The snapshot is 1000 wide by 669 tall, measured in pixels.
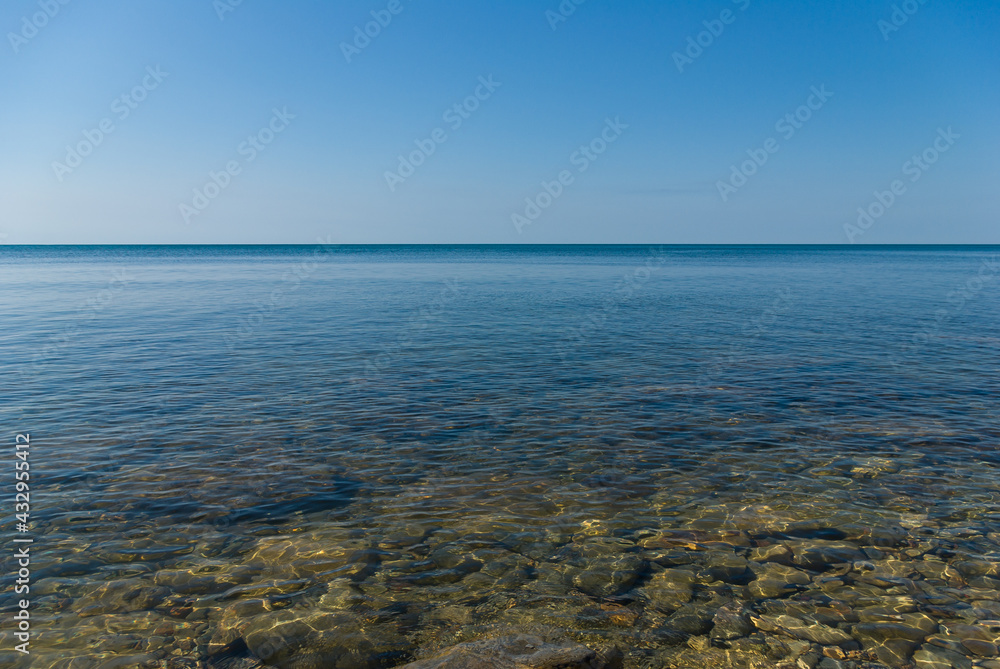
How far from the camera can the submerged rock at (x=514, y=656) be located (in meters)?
6.03

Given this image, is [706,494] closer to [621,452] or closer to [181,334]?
[621,452]

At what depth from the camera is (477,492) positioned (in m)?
11.0

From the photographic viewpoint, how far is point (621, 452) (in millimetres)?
12969

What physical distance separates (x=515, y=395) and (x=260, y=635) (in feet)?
37.4

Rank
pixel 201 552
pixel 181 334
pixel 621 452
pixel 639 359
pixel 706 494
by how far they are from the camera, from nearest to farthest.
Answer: pixel 201 552 < pixel 706 494 < pixel 621 452 < pixel 639 359 < pixel 181 334

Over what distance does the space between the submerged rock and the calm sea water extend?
0.54 metres

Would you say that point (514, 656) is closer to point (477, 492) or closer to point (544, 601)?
point (544, 601)

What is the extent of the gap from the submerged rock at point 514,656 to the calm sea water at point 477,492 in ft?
1.76

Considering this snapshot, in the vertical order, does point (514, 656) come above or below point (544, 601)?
above

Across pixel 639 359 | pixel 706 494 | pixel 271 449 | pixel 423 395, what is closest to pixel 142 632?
pixel 271 449

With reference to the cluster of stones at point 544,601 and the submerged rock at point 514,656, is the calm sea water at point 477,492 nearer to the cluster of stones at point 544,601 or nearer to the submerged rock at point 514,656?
the cluster of stones at point 544,601

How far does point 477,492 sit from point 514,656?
4.88 metres

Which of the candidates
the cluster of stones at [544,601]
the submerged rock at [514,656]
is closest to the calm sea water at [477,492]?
the cluster of stones at [544,601]

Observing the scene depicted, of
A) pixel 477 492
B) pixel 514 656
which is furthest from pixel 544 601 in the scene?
pixel 477 492
